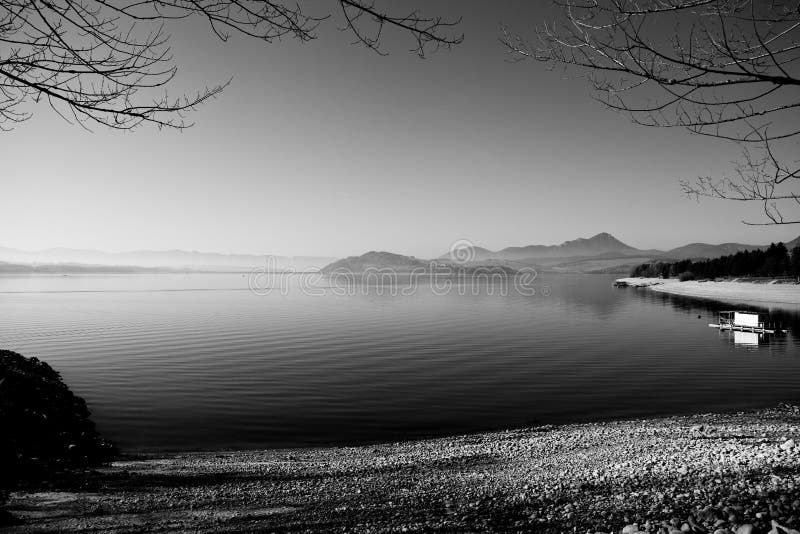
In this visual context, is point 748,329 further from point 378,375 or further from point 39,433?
point 39,433

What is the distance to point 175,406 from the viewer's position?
20.4 meters

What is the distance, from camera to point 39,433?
12875 millimetres

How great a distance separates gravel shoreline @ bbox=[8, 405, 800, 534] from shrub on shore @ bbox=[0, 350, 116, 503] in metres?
1.10

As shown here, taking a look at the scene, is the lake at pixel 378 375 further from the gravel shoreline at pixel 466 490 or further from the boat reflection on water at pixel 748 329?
the gravel shoreline at pixel 466 490

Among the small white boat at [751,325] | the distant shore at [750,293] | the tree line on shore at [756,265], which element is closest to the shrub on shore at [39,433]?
the small white boat at [751,325]

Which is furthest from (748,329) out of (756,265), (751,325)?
(756,265)

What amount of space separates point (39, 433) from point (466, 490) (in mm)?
12277

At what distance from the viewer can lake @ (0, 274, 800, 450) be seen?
715 inches

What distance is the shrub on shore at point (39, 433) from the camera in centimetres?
962

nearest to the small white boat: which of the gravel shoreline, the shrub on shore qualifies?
the gravel shoreline

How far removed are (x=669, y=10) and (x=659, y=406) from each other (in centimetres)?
1949

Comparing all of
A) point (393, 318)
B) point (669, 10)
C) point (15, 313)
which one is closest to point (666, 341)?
point (393, 318)

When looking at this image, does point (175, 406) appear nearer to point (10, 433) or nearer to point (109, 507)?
point (10, 433)

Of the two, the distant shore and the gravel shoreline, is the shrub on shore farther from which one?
the distant shore
